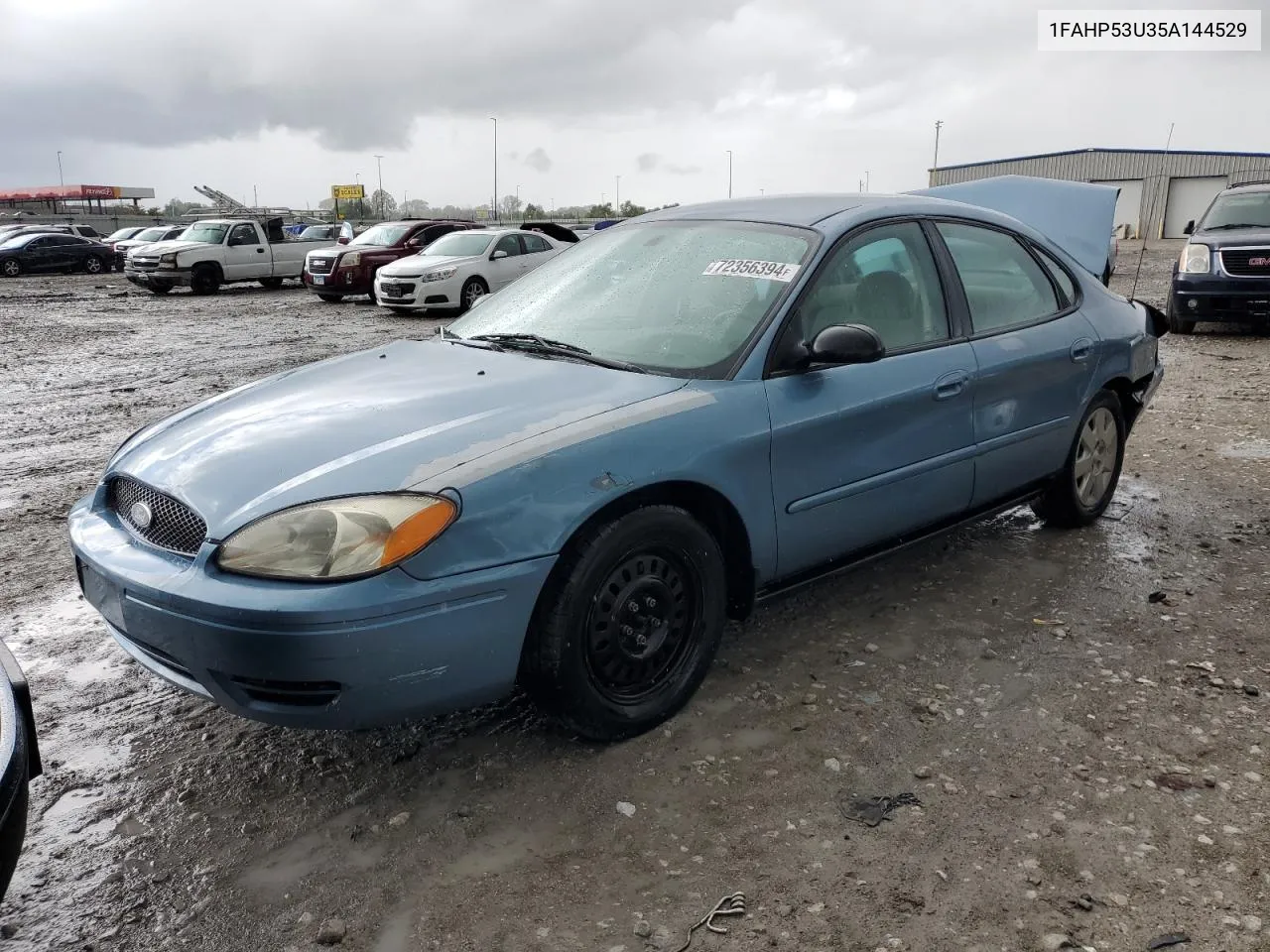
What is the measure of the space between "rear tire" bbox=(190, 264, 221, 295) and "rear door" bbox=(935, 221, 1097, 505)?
20799 mm

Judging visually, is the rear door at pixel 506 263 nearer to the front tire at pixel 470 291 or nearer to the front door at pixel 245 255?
the front tire at pixel 470 291

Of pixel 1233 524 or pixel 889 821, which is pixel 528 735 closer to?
pixel 889 821

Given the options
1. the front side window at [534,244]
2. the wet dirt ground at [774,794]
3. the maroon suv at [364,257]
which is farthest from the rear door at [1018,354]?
the maroon suv at [364,257]

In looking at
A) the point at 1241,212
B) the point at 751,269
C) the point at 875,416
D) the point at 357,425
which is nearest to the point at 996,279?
the point at 875,416

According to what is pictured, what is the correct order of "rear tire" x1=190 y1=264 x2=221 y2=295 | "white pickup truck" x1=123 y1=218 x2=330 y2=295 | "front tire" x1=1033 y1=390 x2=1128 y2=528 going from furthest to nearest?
"rear tire" x1=190 y1=264 x2=221 y2=295 < "white pickup truck" x1=123 y1=218 x2=330 y2=295 < "front tire" x1=1033 y1=390 x2=1128 y2=528

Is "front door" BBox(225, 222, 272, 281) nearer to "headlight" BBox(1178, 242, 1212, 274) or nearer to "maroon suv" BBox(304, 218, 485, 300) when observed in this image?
"maroon suv" BBox(304, 218, 485, 300)

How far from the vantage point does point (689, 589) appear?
303cm

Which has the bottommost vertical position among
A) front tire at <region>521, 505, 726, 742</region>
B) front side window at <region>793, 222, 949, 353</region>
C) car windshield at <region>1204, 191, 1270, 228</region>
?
front tire at <region>521, 505, 726, 742</region>

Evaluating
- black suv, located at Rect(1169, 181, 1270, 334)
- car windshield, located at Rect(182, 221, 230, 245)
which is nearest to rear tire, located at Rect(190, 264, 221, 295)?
car windshield, located at Rect(182, 221, 230, 245)

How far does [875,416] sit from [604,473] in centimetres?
116

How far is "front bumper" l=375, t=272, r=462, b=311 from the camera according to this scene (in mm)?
15438

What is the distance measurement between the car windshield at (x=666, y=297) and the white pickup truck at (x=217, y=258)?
785 inches

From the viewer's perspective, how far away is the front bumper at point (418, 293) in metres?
15.4

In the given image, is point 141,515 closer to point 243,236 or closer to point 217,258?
point 217,258
